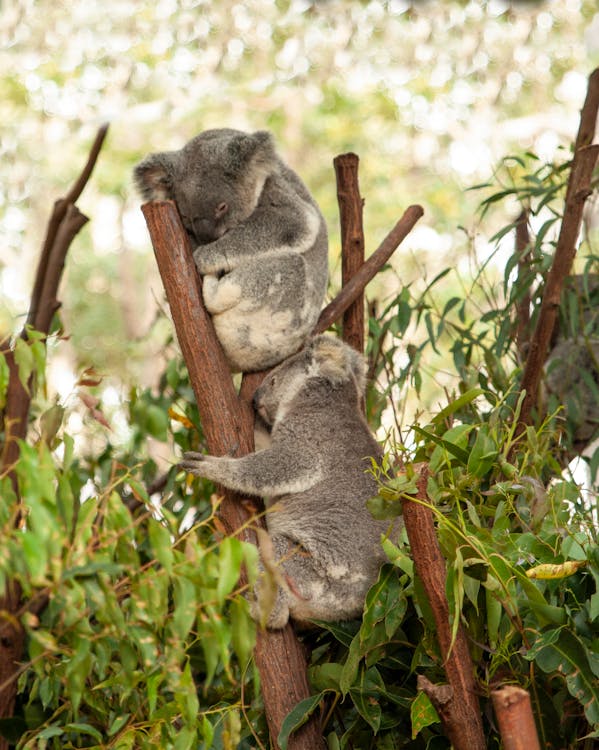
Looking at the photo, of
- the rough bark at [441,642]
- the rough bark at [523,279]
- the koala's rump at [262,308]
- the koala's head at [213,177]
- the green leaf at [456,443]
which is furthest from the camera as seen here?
the rough bark at [523,279]

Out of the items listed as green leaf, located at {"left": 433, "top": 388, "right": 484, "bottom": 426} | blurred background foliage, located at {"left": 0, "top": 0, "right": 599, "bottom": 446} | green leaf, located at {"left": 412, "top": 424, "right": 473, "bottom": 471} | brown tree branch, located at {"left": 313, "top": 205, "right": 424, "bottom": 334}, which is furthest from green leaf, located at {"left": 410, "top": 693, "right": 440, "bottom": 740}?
blurred background foliage, located at {"left": 0, "top": 0, "right": 599, "bottom": 446}

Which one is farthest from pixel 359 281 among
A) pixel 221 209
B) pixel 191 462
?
pixel 191 462

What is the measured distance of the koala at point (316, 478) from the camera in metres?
2.20

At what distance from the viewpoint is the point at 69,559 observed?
4.11 ft

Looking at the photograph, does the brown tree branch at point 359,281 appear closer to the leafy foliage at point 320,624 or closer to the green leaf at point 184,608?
the leafy foliage at point 320,624

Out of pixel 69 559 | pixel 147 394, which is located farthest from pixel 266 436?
pixel 69 559

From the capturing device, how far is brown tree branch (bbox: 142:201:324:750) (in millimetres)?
2119

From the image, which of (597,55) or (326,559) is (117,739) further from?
(597,55)

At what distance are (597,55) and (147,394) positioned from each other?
848 cm

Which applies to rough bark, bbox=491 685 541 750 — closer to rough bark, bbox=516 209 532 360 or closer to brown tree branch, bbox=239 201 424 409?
brown tree branch, bbox=239 201 424 409

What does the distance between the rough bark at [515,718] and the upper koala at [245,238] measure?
1239mm

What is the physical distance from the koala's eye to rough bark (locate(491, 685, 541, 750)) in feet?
4.91

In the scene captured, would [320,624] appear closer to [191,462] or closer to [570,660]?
[191,462]

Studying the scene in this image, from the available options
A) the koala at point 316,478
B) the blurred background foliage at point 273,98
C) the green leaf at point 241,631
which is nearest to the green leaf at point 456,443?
the koala at point 316,478
